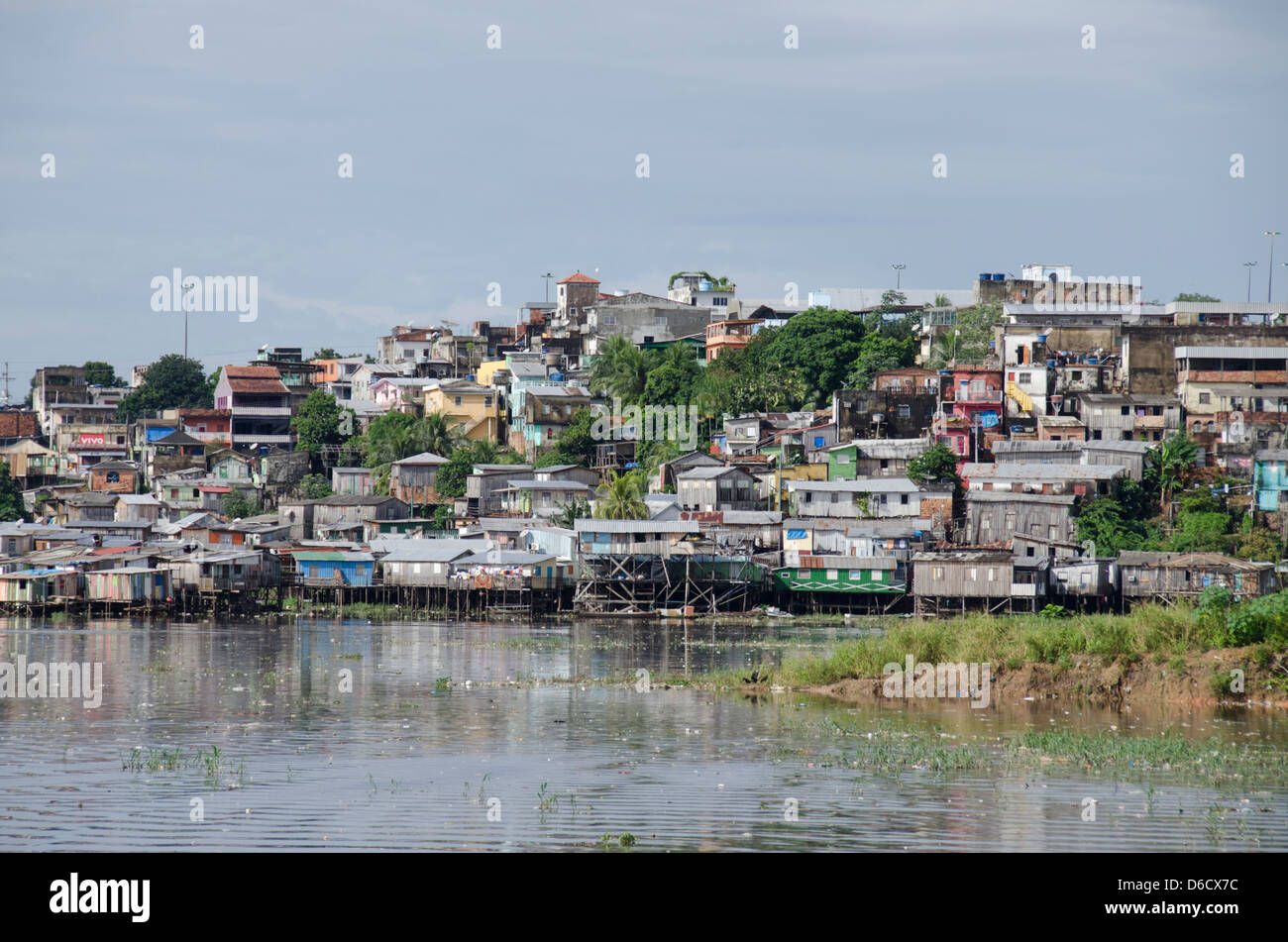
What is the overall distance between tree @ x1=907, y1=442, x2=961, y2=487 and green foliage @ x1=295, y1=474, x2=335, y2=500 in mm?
31184

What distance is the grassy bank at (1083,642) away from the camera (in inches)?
1037

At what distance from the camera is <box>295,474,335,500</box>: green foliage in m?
76.5

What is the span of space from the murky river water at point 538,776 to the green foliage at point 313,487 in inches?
1690

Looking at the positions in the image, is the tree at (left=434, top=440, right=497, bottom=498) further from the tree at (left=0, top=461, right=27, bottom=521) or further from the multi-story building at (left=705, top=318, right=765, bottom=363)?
the tree at (left=0, top=461, right=27, bottom=521)

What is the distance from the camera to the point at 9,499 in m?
78.8

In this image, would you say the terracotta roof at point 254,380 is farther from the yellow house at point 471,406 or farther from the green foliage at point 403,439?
the yellow house at point 471,406

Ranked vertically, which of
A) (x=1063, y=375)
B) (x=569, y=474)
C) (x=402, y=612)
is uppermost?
(x=1063, y=375)

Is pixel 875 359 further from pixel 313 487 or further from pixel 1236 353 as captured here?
pixel 313 487

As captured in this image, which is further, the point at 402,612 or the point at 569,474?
the point at 569,474

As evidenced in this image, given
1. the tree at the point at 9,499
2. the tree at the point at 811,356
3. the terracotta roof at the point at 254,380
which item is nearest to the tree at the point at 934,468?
the tree at the point at 811,356
